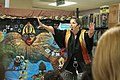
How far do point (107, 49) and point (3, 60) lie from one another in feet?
9.81

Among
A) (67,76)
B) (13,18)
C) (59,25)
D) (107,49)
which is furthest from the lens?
(59,25)

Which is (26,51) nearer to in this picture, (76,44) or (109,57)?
(76,44)

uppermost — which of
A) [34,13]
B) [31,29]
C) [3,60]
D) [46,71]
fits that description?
[34,13]

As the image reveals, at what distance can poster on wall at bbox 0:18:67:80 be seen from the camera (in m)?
3.42

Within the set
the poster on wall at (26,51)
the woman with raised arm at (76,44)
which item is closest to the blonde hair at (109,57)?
the woman with raised arm at (76,44)

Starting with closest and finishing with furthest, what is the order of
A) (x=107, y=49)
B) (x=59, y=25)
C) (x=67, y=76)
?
1. (x=107, y=49)
2. (x=67, y=76)
3. (x=59, y=25)

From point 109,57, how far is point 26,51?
117 inches

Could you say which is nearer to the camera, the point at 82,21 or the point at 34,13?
the point at 34,13

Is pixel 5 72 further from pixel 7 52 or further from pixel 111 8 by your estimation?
pixel 111 8

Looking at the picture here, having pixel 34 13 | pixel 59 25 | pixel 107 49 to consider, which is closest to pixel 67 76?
pixel 59 25

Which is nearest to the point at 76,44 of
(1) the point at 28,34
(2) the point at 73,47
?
(2) the point at 73,47

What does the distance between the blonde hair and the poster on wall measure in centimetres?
287

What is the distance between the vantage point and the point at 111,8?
10.9 feet

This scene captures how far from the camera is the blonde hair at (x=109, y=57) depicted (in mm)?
639
